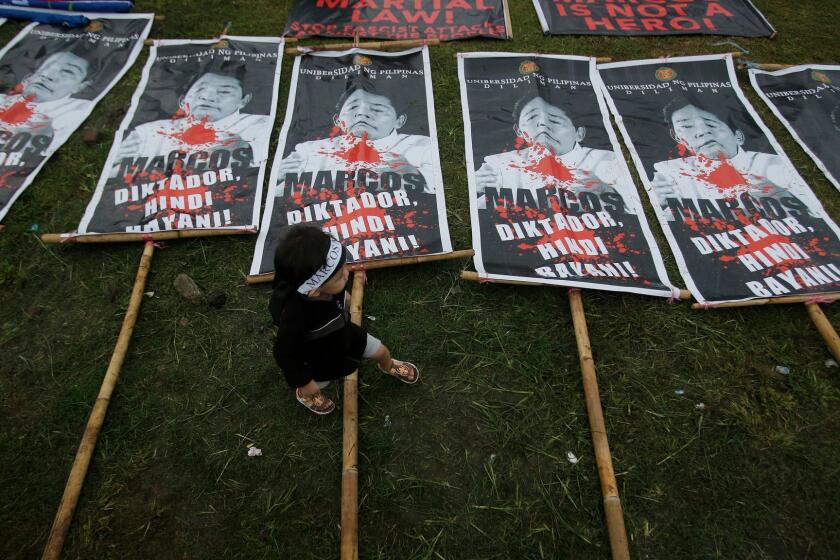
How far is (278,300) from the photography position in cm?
223

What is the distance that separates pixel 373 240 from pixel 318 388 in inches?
52.9

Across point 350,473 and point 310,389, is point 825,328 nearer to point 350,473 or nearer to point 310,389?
point 350,473

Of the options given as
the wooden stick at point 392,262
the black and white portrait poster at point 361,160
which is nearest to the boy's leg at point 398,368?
the wooden stick at point 392,262

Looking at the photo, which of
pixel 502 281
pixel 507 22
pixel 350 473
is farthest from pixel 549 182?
pixel 350 473

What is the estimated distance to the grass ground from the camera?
269 cm

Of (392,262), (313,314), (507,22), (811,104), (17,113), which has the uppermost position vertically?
(507,22)

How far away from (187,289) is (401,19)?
4.17 meters

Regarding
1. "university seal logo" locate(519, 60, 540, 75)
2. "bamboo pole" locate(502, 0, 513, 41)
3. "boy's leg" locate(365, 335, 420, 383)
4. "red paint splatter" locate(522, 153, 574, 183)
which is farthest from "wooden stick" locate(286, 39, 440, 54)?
"boy's leg" locate(365, 335, 420, 383)

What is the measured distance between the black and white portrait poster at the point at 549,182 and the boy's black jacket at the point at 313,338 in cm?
138

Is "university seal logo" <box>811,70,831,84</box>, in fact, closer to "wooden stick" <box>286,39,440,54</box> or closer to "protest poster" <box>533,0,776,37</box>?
"protest poster" <box>533,0,776,37</box>

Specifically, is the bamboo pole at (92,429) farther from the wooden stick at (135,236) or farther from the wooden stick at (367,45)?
the wooden stick at (367,45)

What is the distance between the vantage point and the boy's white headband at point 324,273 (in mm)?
2079

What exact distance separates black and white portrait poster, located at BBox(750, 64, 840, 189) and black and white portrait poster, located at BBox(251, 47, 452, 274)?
353 cm

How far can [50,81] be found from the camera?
500 centimetres
